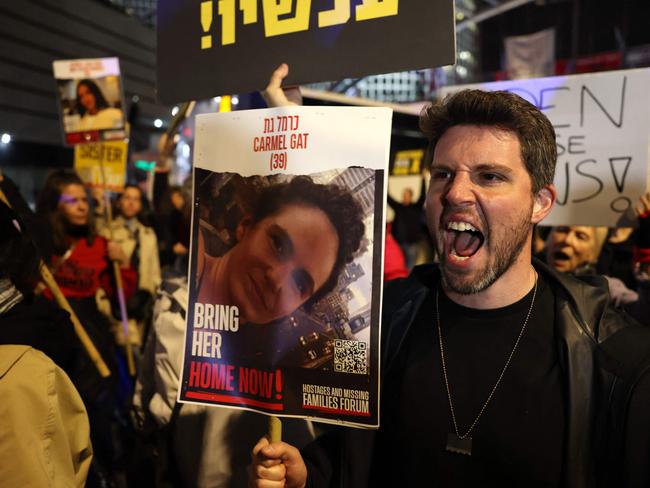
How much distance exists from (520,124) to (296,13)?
0.73 metres

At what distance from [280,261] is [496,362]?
25.9 inches

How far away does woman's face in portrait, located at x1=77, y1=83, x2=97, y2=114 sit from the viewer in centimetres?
473

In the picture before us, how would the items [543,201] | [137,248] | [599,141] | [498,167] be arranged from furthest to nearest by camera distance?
[137,248]
[599,141]
[543,201]
[498,167]

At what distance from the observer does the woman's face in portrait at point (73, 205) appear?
433cm

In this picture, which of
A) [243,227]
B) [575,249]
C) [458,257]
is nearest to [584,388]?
[458,257]

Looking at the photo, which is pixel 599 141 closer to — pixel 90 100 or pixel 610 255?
pixel 610 255

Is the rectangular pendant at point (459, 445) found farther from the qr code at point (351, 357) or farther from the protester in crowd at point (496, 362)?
the qr code at point (351, 357)

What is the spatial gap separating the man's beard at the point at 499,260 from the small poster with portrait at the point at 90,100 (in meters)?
3.80

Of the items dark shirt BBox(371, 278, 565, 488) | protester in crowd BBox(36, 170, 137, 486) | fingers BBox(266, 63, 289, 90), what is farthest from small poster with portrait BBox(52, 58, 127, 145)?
dark shirt BBox(371, 278, 565, 488)

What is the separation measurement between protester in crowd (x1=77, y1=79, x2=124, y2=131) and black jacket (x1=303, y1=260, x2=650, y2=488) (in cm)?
374

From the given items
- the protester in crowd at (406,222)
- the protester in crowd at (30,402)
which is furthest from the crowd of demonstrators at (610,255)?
the protester in crowd at (30,402)

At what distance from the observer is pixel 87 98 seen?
4.78m

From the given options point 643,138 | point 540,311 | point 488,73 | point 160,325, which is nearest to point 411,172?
point 643,138

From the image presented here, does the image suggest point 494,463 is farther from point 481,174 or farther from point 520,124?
point 520,124
